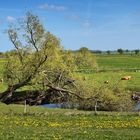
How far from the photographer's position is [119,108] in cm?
5144

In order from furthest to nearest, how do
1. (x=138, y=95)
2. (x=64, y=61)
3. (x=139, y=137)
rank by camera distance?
(x=138, y=95) < (x=64, y=61) < (x=139, y=137)

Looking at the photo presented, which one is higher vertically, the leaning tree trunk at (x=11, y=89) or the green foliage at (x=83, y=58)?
the green foliage at (x=83, y=58)

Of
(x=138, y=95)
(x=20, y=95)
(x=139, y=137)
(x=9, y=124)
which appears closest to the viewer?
(x=139, y=137)

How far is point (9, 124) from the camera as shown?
28016 millimetres

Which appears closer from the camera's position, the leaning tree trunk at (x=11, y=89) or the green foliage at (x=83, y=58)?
the leaning tree trunk at (x=11, y=89)

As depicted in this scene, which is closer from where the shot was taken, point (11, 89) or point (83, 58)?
point (11, 89)

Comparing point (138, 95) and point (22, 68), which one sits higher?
point (22, 68)

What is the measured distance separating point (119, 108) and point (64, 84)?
7.33 m

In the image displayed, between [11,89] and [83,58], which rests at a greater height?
[83,58]

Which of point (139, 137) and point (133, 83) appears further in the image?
point (133, 83)

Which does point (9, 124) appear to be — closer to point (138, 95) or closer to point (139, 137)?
point (139, 137)

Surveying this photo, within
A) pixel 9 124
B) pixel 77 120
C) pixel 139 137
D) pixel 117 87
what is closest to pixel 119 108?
pixel 117 87

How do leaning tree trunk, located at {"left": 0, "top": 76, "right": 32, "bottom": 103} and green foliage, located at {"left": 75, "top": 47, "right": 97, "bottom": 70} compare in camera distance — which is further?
green foliage, located at {"left": 75, "top": 47, "right": 97, "bottom": 70}

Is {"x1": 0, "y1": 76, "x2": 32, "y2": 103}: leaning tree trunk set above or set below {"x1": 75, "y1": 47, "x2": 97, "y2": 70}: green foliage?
below
